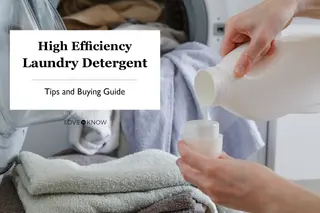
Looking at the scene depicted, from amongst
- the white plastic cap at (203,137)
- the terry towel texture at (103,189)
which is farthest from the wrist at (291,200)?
the terry towel texture at (103,189)

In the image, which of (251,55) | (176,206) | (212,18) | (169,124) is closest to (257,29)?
(251,55)

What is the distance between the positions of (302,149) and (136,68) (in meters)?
0.52

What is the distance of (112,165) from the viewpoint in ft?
3.06

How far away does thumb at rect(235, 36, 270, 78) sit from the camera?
28.3 inches

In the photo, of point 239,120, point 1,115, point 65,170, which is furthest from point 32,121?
point 239,120

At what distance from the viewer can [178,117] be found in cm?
134

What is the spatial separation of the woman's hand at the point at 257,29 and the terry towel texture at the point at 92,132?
21.4 inches

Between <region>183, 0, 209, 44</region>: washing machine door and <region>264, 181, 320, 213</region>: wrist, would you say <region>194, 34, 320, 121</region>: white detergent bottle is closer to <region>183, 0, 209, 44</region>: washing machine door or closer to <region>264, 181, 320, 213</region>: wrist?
<region>264, 181, 320, 213</region>: wrist

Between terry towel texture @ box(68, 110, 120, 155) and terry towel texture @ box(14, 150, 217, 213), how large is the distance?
0.38 metres

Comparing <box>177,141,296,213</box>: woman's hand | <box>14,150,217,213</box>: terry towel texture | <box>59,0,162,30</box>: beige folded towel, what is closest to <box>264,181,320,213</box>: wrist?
<box>177,141,296,213</box>: woman's hand

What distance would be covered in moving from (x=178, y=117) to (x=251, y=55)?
627 mm

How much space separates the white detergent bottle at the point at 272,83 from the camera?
718 mm
